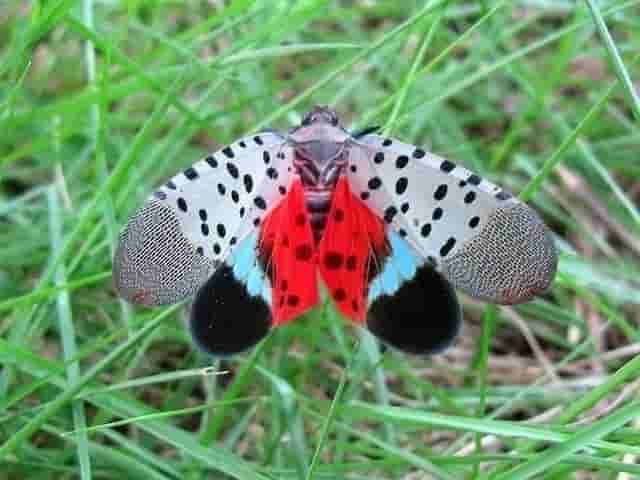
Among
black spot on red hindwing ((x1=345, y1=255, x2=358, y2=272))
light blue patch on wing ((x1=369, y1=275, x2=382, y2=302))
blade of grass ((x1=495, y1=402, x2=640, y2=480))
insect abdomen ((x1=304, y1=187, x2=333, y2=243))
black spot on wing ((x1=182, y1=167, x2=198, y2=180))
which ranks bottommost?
blade of grass ((x1=495, y1=402, x2=640, y2=480))

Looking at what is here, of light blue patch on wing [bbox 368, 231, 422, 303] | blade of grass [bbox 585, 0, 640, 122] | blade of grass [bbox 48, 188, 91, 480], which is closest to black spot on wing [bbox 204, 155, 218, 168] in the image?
light blue patch on wing [bbox 368, 231, 422, 303]

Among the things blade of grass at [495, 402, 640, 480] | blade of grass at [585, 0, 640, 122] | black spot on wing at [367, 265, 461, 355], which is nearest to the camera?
blade of grass at [495, 402, 640, 480]

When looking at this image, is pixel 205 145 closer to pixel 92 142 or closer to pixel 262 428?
pixel 92 142

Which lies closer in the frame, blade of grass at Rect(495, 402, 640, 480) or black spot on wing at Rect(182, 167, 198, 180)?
blade of grass at Rect(495, 402, 640, 480)

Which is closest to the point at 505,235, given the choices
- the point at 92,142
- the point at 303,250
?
the point at 303,250

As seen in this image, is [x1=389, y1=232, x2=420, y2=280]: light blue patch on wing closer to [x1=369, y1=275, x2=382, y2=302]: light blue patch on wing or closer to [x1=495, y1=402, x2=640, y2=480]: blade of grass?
[x1=369, y1=275, x2=382, y2=302]: light blue patch on wing

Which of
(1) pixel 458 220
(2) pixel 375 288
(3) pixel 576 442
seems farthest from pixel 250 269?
(3) pixel 576 442

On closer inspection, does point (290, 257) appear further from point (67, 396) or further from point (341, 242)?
point (67, 396)
